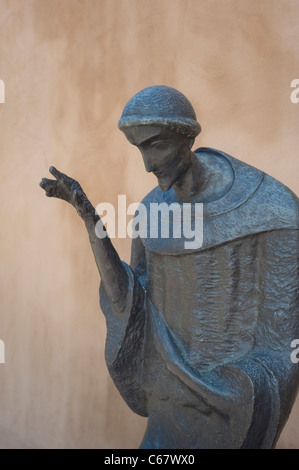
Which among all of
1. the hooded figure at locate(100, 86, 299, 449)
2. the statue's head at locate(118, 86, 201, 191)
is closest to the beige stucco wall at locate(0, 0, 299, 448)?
the hooded figure at locate(100, 86, 299, 449)

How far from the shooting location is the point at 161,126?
1.69 metres

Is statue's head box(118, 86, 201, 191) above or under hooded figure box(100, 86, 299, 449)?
above

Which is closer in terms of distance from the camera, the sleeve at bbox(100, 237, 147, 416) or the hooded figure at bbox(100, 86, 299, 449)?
the hooded figure at bbox(100, 86, 299, 449)

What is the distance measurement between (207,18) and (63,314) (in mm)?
1909

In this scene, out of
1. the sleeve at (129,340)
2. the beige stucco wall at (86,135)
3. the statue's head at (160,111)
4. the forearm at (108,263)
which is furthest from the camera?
A: the beige stucco wall at (86,135)

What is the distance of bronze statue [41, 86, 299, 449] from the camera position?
5.62 ft

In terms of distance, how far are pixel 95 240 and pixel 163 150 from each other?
294 millimetres

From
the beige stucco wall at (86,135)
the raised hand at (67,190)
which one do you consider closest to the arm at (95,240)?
the raised hand at (67,190)

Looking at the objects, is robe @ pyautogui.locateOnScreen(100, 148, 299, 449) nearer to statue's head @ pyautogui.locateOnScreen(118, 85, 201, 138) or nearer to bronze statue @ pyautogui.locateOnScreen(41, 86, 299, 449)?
bronze statue @ pyautogui.locateOnScreen(41, 86, 299, 449)

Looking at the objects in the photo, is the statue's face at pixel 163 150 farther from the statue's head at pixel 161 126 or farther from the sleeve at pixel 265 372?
the sleeve at pixel 265 372

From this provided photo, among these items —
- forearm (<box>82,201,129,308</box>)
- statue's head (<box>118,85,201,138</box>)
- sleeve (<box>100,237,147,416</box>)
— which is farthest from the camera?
sleeve (<box>100,237,147,416</box>)

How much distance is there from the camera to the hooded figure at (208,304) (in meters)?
1.71

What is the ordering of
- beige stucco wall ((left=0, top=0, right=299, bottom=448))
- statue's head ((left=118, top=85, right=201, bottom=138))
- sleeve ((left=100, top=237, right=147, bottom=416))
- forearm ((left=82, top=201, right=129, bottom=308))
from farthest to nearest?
beige stucco wall ((left=0, top=0, right=299, bottom=448)) < sleeve ((left=100, top=237, right=147, bottom=416)) < forearm ((left=82, top=201, right=129, bottom=308)) < statue's head ((left=118, top=85, right=201, bottom=138))

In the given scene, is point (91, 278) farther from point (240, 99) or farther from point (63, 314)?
point (240, 99)
